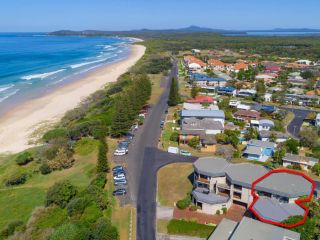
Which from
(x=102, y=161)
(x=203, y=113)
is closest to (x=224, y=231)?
(x=102, y=161)

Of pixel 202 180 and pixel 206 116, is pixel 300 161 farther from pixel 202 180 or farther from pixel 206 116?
pixel 206 116

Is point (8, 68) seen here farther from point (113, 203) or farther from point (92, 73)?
point (113, 203)

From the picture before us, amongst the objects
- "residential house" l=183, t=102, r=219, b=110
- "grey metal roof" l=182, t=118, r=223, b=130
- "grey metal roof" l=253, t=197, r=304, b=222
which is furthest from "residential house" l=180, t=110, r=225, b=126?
"grey metal roof" l=253, t=197, r=304, b=222

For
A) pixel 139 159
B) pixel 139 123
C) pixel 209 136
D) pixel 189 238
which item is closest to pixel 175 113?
pixel 139 123

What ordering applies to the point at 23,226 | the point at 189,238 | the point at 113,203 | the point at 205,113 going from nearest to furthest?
the point at 189,238
the point at 23,226
the point at 113,203
the point at 205,113

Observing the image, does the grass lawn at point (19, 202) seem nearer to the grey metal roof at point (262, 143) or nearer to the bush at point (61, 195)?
the bush at point (61, 195)

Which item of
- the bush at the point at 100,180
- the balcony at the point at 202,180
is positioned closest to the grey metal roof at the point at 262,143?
the balcony at the point at 202,180
